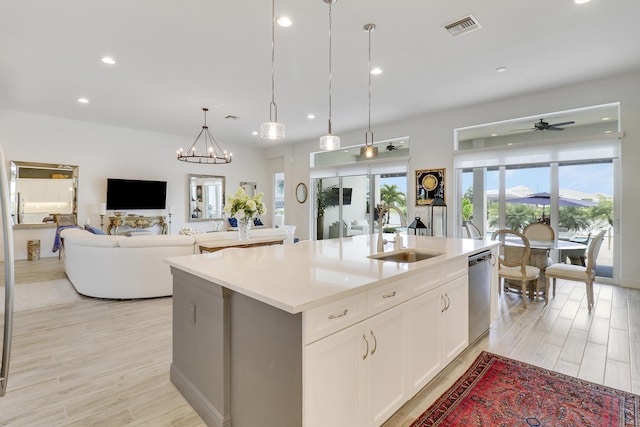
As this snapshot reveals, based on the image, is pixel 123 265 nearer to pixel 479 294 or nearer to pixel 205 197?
pixel 479 294

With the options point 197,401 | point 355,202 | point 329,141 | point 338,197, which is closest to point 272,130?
point 329,141

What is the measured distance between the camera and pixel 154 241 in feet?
13.4

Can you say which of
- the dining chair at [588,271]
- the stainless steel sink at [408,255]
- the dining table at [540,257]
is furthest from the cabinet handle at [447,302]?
the dining chair at [588,271]

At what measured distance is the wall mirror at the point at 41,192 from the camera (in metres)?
6.48

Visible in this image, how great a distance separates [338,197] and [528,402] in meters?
6.75

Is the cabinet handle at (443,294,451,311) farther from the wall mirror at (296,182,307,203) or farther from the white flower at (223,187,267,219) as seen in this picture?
the wall mirror at (296,182,307,203)

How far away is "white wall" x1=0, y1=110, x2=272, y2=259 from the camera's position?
6.46 m

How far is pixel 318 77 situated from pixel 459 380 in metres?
4.05

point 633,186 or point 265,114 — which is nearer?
point 633,186

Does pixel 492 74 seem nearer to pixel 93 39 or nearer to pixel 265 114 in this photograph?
pixel 265 114

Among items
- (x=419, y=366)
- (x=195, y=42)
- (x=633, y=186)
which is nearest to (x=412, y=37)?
(x=195, y=42)

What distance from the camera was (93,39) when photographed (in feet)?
11.4

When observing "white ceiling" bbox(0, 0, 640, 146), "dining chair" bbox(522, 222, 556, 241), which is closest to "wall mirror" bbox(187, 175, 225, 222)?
"white ceiling" bbox(0, 0, 640, 146)

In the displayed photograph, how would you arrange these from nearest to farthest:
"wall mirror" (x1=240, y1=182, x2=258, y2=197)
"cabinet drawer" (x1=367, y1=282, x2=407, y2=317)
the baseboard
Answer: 1. "cabinet drawer" (x1=367, y1=282, x2=407, y2=317)
2. the baseboard
3. "wall mirror" (x1=240, y1=182, x2=258, y2=197)
